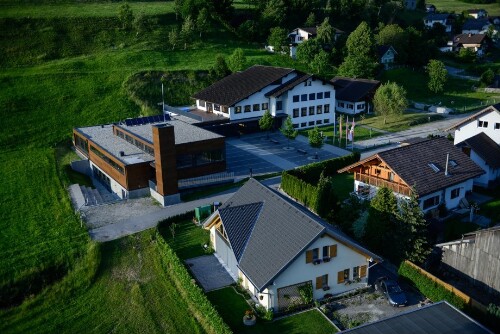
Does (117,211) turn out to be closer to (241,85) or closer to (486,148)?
(241,85)

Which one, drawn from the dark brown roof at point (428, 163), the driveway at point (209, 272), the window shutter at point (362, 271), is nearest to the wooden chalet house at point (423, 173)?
the dark brown roof at point (428, 163)

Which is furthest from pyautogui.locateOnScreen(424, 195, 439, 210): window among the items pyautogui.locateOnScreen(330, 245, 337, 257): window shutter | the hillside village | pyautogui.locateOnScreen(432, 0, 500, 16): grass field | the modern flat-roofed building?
pyautogui.locateOnScreen(432, 0, 500, 16): grass field

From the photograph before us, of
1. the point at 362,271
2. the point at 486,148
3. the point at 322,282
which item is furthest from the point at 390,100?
the point at 322,282

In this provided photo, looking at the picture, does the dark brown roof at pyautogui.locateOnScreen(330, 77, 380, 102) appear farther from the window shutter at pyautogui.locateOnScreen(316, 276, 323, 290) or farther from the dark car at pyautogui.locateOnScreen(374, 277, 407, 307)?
the window shutter at pyautogui.locateOnScreen(316, 276, 323, 290)

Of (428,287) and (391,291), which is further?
(391,291)

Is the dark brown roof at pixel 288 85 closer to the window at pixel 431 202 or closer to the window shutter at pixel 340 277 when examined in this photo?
the window at pixel 431 202
